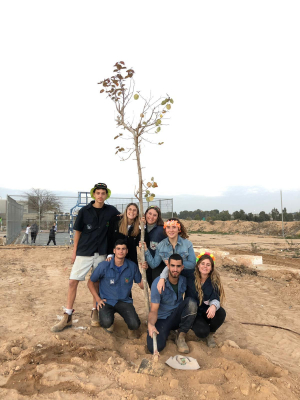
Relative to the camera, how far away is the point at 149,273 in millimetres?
4461

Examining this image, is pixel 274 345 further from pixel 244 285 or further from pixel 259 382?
pixel 244 285

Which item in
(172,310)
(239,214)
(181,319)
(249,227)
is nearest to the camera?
(181,319)

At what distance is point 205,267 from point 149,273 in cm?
102

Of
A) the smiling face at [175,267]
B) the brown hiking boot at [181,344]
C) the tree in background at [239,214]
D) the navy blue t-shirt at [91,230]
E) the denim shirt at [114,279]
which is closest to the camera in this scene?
the brown hiking boot at [181,344]

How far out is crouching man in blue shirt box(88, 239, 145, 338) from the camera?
3963mm

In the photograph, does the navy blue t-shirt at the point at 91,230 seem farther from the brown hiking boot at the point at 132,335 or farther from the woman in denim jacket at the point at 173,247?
the brown hiking boot at the point at 132,335

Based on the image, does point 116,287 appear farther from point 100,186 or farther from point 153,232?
point 100,186

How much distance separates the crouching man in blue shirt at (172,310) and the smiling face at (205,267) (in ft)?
0.85

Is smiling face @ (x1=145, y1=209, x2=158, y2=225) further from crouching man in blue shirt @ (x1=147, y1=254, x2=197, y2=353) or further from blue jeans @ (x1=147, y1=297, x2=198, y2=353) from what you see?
blue jeans @ (x1=147, y1=297, x2=198, y2=353)

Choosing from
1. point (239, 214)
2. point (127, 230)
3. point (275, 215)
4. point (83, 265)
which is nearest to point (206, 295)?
point (127, 230)

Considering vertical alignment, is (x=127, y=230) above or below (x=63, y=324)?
above

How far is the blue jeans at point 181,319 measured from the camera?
144 inches

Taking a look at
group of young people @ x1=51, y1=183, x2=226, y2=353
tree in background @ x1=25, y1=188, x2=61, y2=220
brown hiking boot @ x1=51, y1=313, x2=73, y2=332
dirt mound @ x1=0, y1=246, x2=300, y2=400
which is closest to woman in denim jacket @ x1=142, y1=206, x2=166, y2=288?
group of young people @ x1=51, y1=183, x2=226, y2=353

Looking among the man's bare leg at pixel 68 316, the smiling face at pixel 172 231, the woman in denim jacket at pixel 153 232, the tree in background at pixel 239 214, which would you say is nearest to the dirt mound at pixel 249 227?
the tree in background at pixel 239 214
